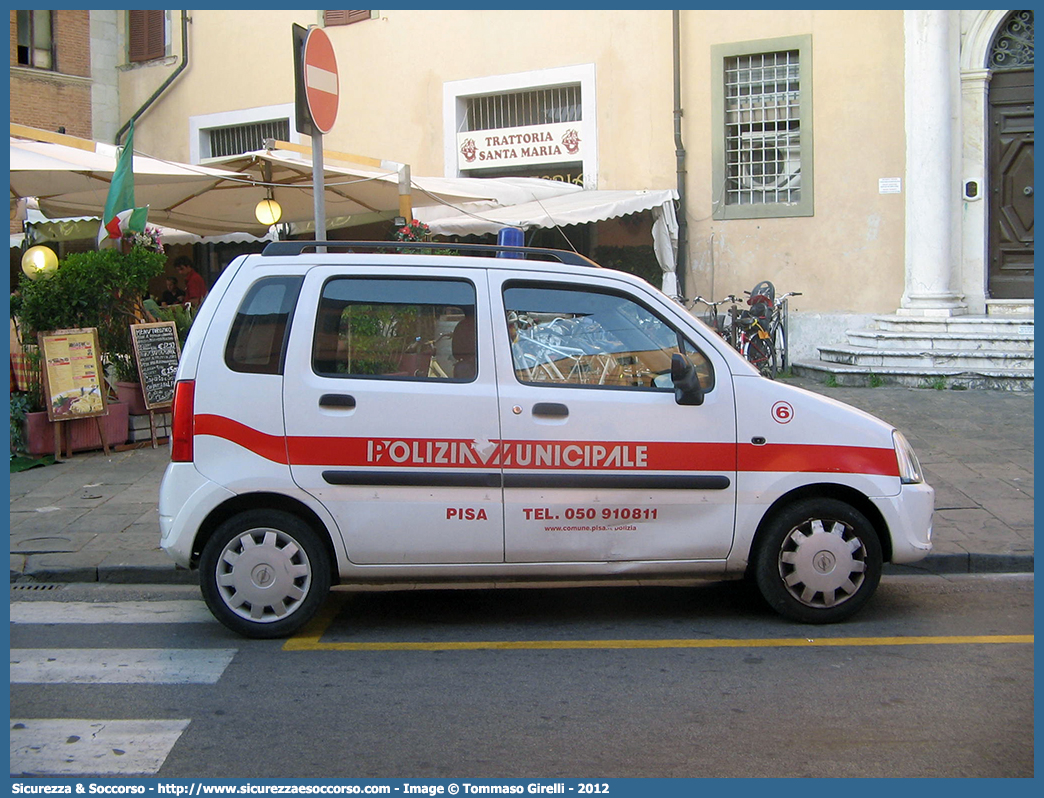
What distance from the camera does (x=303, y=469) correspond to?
502 cm

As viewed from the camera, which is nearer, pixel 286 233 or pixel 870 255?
pixel 870 255

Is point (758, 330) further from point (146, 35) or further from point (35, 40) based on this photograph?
point (35, 40)

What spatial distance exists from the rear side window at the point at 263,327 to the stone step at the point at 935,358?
31.5ft

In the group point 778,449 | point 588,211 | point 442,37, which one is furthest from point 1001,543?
point 442,37

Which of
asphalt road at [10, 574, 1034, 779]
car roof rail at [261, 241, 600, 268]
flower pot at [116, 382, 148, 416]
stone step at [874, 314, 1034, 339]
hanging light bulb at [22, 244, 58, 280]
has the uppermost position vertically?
hanging light bulb at [22, 244, 58, 280]

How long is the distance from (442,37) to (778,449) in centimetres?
1374

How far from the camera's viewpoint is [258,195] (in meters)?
14.0

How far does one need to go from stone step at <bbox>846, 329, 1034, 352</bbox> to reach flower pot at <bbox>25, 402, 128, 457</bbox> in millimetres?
9133

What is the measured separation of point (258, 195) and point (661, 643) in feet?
34.7

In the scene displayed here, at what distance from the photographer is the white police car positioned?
5.02 metres

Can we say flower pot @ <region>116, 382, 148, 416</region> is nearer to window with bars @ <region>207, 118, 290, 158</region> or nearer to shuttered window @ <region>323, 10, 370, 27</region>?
window with bars @ <region>207, 118, 290, 158</region>

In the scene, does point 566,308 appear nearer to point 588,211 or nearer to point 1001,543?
point 1001,543

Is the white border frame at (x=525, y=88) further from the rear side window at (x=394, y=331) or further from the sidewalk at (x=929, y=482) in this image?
the rear side window at (x=394, y=331)

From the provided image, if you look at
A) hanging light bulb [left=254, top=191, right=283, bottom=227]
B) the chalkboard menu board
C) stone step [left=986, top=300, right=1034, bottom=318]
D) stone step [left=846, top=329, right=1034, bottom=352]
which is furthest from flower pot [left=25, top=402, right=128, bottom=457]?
stone step [left=986, top=300, right=1034, bottom=318]
